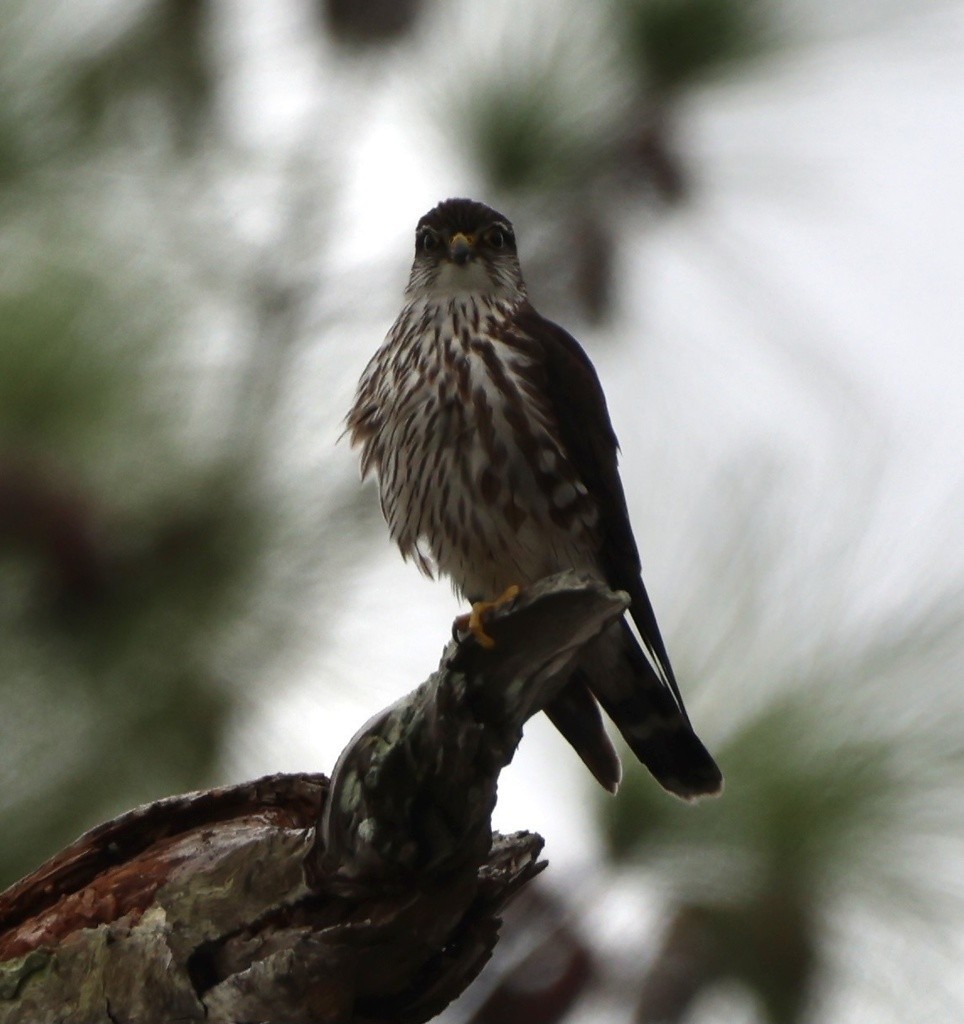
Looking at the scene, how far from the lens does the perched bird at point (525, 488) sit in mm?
3238

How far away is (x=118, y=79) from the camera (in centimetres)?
379

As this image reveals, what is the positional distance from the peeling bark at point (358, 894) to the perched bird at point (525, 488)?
992 millimetres

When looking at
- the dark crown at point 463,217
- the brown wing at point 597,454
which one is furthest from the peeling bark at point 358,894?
the dark crown at point 463,217

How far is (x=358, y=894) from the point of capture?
7.08 feet

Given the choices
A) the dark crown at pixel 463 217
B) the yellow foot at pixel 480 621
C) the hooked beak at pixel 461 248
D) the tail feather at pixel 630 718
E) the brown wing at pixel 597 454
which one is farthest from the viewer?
the dark crown at pixel 463 217

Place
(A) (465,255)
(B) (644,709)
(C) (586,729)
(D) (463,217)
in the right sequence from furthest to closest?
(D) (463,217) → (A) (465,255) → (B) (644,709) → (C) (586,729)

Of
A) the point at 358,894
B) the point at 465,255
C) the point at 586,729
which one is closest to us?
the point at 358,894

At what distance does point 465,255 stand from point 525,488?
0.70m

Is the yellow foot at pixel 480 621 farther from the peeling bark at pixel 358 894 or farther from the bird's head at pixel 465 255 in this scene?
the bird's head at pixel 465 255

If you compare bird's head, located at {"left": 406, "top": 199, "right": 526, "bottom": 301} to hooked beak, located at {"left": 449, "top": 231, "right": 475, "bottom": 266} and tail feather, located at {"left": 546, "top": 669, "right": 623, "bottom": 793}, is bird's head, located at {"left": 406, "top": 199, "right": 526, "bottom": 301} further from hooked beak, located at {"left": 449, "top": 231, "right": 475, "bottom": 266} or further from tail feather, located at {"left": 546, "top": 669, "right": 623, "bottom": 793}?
tail feather, located at {"left": 546, "top": 669, "right": 623, "bottom": 793}

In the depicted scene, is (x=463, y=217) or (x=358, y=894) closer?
(x=358, y=894)

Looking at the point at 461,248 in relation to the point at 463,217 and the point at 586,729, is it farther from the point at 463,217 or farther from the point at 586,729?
the point at 586,729

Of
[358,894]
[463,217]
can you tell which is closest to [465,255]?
[463,217]

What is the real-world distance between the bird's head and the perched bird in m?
0.13
